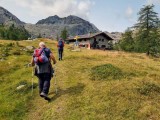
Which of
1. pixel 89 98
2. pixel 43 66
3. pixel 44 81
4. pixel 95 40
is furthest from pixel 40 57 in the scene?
pixel 95 40

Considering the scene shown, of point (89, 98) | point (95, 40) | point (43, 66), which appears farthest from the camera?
point (95, 40)

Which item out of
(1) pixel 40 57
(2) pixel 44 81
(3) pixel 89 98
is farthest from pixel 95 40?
(1) pixel 40 57

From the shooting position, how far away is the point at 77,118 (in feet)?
51.7

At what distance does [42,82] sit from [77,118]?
3769mm

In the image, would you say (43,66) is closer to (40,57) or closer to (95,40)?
(40,57)

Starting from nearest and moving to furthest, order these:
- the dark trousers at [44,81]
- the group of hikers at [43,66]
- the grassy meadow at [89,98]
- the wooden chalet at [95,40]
Result: the grassy meadow at [89,98]
the dark trousers at [44,81]
the group of hikers at [43,66]
the wooden chalet at [95,40]

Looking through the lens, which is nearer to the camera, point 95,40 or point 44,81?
point 44,81

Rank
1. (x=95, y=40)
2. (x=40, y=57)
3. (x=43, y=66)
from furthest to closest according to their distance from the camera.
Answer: (x=95, y=40) → (x=43, y=66) → (x=40, y=57)

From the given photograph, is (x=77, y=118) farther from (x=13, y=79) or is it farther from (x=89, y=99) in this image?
(x=13, y=79)

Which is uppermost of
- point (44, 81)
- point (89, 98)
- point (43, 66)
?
point (43, 66)

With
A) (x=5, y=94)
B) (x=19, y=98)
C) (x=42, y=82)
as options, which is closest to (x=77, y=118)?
(x=42, y=82)

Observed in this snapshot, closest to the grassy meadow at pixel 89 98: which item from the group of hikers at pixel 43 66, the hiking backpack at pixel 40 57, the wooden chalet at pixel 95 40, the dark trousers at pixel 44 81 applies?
the dark trousers at pixel 44 81

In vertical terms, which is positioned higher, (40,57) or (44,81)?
(40,57)

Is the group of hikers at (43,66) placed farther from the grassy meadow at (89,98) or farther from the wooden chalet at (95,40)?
the wooden chalet at (95,40)
